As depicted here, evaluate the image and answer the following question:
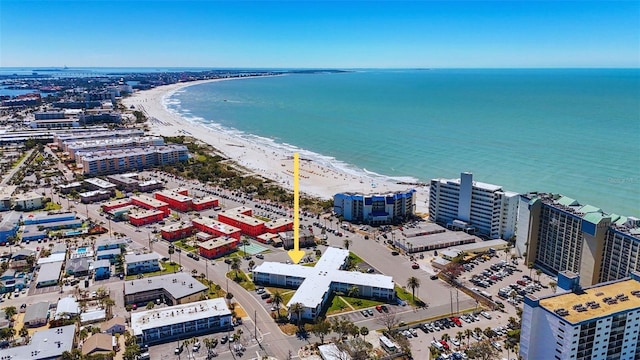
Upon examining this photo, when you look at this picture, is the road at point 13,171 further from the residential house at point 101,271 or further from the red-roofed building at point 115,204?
the residential house at point 101,271

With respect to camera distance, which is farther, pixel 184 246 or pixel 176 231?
pixel 176 231

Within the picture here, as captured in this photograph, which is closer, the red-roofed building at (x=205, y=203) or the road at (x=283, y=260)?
the road at (x=283, y=260)

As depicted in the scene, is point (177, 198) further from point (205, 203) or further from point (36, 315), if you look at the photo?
point (36, 315)

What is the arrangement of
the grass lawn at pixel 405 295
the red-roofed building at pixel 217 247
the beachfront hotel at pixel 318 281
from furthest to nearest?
1. the red-roofed building at pixel 217 247
2. the grass lawn at pixel 405 295
3. the beachfront hotel at pixel 318 281

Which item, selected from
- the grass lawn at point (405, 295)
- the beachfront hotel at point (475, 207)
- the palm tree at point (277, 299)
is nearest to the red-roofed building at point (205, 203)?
the palm tree at point (277, 299)

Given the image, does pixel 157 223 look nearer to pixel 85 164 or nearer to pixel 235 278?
pixel 235 278

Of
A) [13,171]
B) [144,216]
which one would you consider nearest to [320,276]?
[144,216]
